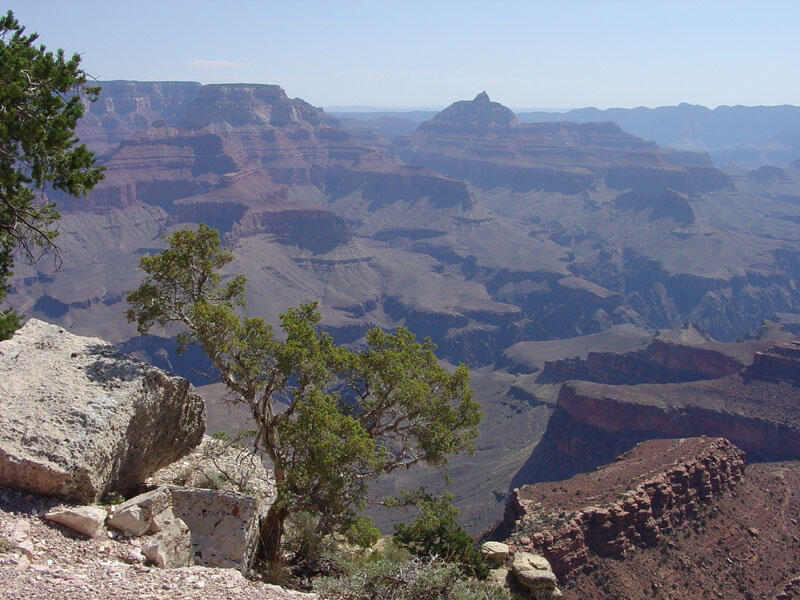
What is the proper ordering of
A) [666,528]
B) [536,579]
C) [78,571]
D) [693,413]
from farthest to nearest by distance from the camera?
[693,413] → [666,528] → [536,579] → [78,571]

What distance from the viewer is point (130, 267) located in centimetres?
15375

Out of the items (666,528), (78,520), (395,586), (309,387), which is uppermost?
(309,387)

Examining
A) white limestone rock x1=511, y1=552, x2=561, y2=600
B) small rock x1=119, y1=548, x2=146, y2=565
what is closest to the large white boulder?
→ small rock x1=119, y1=548, x2=146, y2=565

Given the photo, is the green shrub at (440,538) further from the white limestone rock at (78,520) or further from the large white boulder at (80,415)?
the white limestone rock at (78,520)

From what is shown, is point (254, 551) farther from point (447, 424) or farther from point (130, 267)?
point (130, 267)

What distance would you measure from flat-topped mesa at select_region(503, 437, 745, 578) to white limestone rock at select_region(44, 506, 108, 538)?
2034 centimetres

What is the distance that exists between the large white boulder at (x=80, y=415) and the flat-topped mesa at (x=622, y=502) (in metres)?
18.5

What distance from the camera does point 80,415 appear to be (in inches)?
460

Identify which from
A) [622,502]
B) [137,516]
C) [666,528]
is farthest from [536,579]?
[666,528]

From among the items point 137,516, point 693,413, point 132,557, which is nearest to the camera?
point 132,557

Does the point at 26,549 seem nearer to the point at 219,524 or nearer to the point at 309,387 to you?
the point at 219,524

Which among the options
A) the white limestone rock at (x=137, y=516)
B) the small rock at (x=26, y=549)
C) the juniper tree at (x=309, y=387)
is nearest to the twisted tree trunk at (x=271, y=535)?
the juniper tree at (x=309, y=387)

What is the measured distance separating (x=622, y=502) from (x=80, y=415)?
27501mm

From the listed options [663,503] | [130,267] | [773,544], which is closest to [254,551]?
[663,503]
